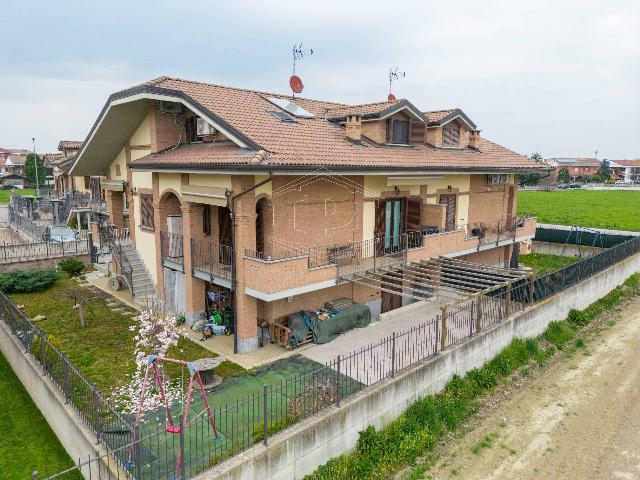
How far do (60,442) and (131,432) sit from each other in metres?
3.42

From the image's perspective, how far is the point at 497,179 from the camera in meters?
21.6

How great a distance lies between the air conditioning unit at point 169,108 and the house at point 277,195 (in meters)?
0.03

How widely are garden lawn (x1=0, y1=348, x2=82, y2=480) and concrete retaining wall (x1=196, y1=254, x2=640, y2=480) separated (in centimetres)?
369

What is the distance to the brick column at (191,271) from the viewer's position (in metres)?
15.1

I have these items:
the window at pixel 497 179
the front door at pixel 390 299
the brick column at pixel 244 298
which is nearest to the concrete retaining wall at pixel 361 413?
the front door at pixel 390 299

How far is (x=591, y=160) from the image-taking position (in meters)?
147

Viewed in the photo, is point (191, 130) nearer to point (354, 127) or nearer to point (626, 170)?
point (354, 127)

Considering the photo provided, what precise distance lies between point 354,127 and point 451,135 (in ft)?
20.5

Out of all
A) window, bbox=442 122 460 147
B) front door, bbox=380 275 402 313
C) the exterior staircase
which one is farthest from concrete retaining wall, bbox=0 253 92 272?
window, bbox=442 122 460 147

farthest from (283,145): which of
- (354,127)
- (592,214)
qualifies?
(592,214)

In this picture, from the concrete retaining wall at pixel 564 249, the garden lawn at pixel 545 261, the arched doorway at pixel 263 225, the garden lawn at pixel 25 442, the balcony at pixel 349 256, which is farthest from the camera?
the concrete retaining wall at pixel 564 249

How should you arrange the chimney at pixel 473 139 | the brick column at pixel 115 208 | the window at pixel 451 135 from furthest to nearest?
the chimney at pixel 473 139 → the brick column at pixel 115 208 → the window at pixel 451 135

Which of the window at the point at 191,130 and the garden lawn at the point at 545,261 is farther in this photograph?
the garden lawn at the point at 545,261

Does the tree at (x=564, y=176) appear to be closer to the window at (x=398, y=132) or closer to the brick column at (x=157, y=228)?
the window at (x=398, y=132)
